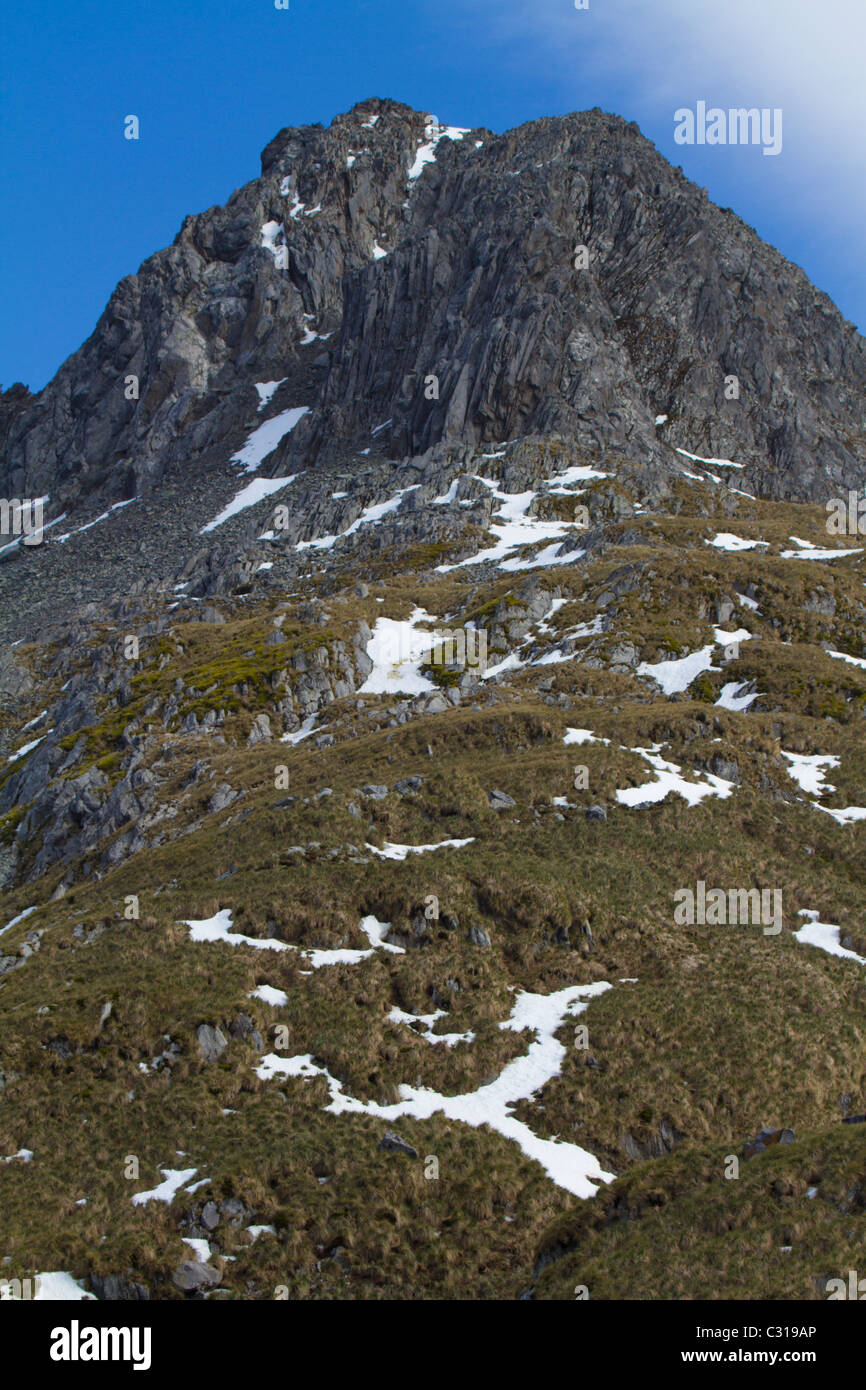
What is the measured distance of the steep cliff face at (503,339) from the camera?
133125mm

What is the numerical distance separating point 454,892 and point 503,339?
377ft

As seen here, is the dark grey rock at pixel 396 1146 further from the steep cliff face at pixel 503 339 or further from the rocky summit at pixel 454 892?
the steep cliff face at pixel 503 339

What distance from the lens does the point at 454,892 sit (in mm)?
33938

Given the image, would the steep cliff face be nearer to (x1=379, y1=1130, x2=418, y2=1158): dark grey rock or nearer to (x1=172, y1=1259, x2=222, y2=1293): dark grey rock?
(x1=379, y1=1130, x2=418, y2=1158): dark grey rock

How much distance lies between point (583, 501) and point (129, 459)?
98.9 m

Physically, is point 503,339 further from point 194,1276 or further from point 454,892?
point 194,1276

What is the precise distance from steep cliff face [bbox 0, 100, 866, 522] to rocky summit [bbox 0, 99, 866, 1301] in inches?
321

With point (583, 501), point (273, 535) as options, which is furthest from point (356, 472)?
point (583, 501)

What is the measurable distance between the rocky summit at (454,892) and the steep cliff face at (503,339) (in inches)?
321

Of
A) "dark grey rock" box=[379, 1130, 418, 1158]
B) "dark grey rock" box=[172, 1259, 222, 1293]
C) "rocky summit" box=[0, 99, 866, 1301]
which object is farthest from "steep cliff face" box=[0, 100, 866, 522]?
"dark grey rock" box=[172, 1259, 222, 1293]

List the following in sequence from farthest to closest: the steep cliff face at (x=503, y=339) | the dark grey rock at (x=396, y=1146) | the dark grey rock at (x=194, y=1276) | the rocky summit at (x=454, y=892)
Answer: the steep cliff face at (x=503, y=339)
the dark grey rock at (x=396, y=1146)
the rocky summit at (x=454, y=892)
the dark grey rock at (x=194, y=1276)

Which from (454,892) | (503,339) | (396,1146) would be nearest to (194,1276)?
(396,1146)

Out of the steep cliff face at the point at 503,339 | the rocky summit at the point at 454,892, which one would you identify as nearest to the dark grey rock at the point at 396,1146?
the rocky summit at the point at 454,892
